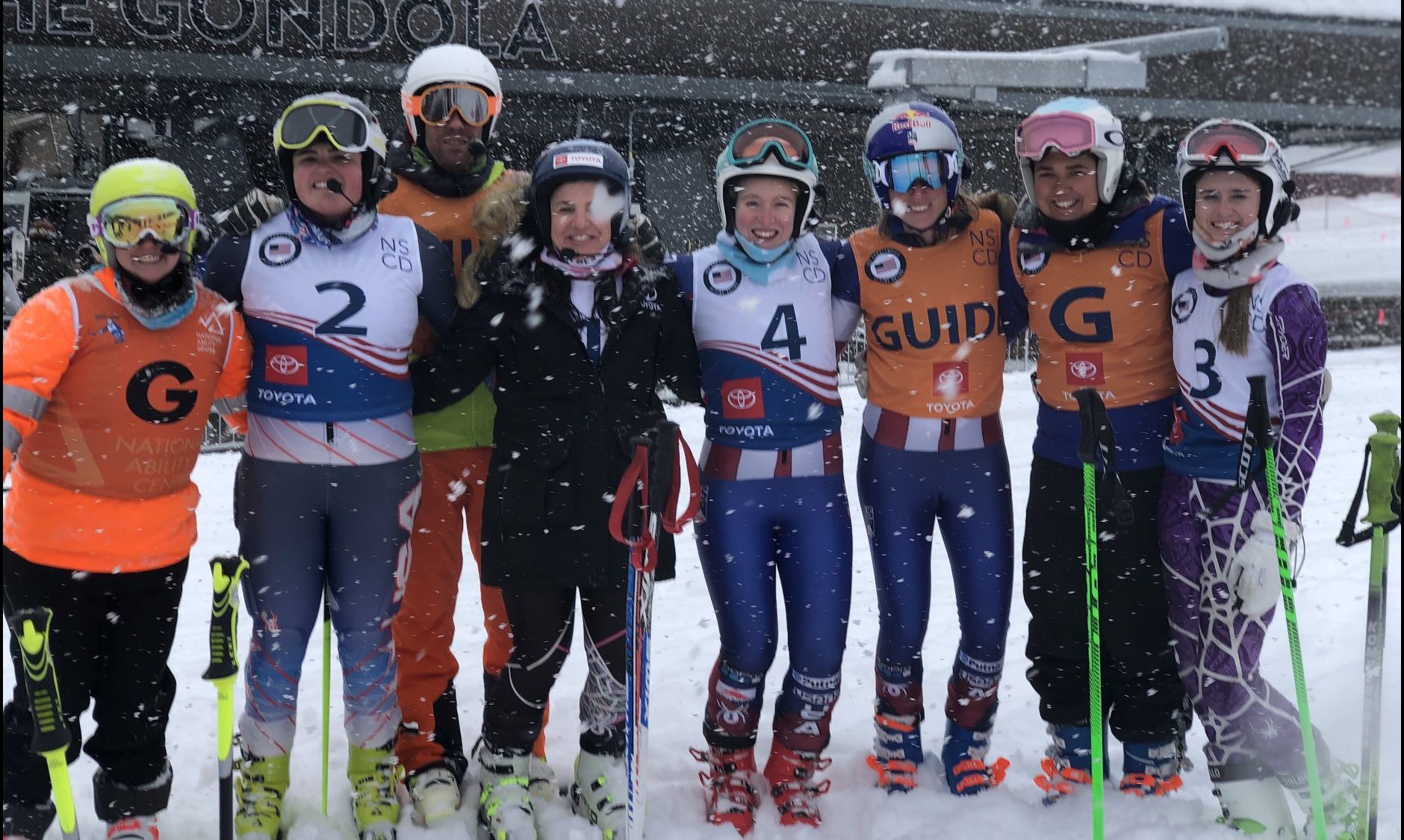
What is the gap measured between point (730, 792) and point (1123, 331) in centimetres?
193

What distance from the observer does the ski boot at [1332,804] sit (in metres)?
3.50

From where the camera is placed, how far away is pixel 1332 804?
354cm

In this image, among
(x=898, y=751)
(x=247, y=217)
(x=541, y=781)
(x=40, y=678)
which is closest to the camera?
(x=40, y=678)

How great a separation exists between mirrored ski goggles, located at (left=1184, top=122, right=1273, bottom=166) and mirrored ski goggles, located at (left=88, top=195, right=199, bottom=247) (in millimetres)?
2923

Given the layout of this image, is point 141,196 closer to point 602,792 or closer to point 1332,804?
point 602,792

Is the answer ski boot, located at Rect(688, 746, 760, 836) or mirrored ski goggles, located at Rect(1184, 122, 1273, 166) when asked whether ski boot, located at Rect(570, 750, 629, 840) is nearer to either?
ski boot, located at Rect(688, 746, 760, 836)

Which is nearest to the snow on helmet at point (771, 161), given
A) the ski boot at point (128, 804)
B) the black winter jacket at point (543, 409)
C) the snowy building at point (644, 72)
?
the black winter jacket at point (543, 409)

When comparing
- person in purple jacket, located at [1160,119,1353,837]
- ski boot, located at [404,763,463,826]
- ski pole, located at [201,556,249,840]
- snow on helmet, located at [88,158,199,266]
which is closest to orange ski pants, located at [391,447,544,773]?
ski boot, located at [404,763,463,826]

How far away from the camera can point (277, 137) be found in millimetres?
3408

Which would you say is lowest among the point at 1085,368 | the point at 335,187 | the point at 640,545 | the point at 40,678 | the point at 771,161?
the point at 40,678

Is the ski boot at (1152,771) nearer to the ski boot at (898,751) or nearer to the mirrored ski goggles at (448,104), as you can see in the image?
the ski boot at (898,751)

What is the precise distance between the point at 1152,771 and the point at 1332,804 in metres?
0.52

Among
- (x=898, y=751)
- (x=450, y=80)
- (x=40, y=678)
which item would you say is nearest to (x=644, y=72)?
(x=450, y=80)

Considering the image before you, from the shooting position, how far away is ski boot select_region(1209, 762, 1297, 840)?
3.52 m
